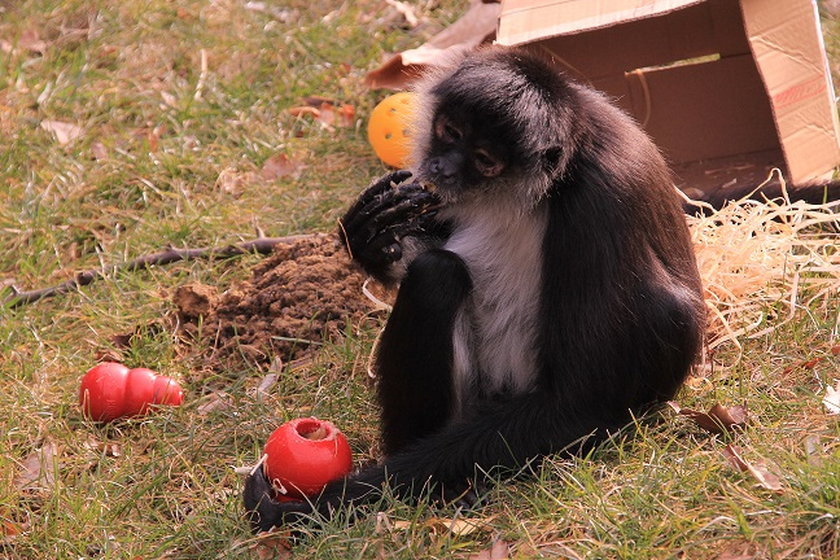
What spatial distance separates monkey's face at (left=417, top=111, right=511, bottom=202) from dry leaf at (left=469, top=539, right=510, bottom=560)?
130 centimetres

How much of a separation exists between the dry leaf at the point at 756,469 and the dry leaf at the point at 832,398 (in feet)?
1.23

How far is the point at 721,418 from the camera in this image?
13.6ft

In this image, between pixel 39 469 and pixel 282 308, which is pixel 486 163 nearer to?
pixel 282 308

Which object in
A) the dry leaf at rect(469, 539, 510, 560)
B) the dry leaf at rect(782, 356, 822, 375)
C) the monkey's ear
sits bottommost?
the dry leaf at rect(782, 356, 822, 375)

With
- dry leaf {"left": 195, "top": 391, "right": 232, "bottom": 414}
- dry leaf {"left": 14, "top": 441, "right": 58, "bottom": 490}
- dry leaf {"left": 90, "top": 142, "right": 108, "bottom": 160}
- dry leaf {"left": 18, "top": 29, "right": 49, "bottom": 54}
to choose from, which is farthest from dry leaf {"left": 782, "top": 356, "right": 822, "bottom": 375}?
dry leaf {"left": 18, "top": 29, "right": 49, "bottom": 54}

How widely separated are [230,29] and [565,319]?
5239 millimetres

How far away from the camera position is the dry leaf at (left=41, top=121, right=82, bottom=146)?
741 centimetres

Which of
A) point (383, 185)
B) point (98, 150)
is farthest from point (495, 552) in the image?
point (98, 150)

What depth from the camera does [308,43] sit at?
821 centimetres

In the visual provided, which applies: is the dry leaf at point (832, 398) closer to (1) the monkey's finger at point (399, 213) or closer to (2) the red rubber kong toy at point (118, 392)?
(1) the monkey's finger at point (399, 213)

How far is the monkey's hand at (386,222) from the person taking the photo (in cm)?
437

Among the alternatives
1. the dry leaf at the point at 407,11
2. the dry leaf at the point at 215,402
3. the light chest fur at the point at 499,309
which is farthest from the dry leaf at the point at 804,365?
the dry leaf at the point at 407,11

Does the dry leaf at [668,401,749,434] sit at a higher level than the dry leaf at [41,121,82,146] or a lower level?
higher

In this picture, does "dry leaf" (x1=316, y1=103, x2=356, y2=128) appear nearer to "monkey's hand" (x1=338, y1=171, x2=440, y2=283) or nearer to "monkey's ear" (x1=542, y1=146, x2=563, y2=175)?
"monkey's hand" (x1=338, y1=171, x2=440, y2=283)
